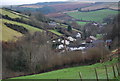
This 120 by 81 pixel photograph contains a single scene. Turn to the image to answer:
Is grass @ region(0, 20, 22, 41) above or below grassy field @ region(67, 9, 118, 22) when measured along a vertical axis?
above

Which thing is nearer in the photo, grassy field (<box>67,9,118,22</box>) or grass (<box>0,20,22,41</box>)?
grass (<box>0,20,22,41</box>)

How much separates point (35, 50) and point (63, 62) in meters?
7.26

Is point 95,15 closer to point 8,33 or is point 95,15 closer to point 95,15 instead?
point 95,15

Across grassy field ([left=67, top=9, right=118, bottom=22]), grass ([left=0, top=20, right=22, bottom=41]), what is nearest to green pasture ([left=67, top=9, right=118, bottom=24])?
grassy field ([left=67, top=9, right=118, bottom=22])

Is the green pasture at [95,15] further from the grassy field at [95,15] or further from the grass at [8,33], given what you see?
the grass at [8,33]

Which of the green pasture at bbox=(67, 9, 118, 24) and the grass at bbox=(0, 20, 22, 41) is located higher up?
the grass at bbox=(0, 20, 22, 41)

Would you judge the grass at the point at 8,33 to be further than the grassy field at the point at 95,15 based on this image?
No

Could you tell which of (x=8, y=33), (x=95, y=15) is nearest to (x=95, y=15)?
(x=95, y=15)

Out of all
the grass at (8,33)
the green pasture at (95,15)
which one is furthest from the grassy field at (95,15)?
the grass at (8,33)

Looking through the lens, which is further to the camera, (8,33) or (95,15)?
(95,15)

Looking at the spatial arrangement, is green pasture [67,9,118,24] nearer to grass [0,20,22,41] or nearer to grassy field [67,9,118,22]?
grassy field [67,9,118,22]

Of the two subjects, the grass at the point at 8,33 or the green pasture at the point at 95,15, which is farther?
the green pasture at the point at 95,15

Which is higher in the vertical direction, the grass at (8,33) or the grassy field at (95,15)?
the grass at (8,33)

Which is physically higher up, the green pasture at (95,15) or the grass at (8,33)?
the grass at (8,33)
